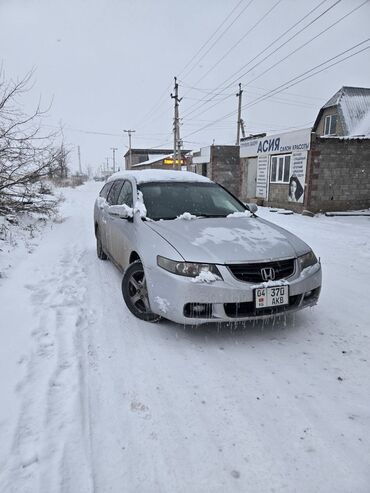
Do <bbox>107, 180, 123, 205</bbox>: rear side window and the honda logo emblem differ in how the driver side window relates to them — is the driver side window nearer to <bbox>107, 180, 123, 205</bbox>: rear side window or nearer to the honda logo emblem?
<bbox>107, 180, 123, 205</bbox>: rear side window

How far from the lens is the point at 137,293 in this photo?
3.76m

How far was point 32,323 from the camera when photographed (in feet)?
11.6

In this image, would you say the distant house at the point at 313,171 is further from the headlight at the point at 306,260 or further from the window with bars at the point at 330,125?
the window with bars at the point at 330,125

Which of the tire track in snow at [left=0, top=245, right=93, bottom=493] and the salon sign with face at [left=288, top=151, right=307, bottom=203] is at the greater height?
the salon sign with face at [left=288, top=151, right=307, bottom=203]

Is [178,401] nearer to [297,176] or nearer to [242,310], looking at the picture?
[242,310]

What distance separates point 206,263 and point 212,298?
1.04ft

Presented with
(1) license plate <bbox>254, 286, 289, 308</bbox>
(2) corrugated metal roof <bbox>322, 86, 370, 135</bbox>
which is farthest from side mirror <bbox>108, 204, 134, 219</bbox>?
(2) corrugated metal roof <bbox>322, 86, 370, 135</bbox>

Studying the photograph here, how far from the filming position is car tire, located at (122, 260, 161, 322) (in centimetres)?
361

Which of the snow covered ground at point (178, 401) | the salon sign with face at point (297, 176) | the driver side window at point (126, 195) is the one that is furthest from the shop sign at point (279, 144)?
the snow covered ground at point (178, 401)

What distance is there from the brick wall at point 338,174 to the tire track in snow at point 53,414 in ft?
41.2

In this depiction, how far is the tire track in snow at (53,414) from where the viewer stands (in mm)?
1802

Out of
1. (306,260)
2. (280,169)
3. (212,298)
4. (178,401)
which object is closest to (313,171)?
(280,169)

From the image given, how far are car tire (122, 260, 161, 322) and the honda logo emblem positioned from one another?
117 cm

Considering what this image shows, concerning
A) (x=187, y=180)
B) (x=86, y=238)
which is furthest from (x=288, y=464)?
(x=86, y=238)
